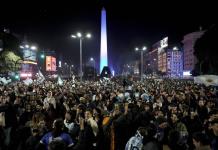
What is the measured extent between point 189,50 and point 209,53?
89430 mm

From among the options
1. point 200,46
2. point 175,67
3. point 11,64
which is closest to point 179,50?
point 175,67

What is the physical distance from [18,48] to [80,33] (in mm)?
67574

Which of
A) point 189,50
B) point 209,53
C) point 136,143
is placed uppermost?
point 189,50

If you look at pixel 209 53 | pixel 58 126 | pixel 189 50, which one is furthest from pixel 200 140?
pixel 189 50

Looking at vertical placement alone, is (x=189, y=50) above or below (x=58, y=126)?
above

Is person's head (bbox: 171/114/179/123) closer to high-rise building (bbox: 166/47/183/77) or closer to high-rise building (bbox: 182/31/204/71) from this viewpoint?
high-rise building (bbox: 182/31/204/71)

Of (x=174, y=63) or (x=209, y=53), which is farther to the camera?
(x=174, y=63)

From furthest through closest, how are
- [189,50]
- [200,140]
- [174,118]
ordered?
[189,50]
[174,118]
[200,140]

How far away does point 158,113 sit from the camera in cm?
1052

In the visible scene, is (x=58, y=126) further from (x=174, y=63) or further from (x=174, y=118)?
(x=174, y=63)

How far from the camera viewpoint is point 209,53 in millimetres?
54469

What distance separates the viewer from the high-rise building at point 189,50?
135000 millimetres

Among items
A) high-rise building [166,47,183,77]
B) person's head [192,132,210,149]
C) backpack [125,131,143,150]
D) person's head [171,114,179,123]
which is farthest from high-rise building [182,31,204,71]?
person's head [192,132,210,149]

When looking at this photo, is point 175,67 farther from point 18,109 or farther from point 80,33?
point 18,109
